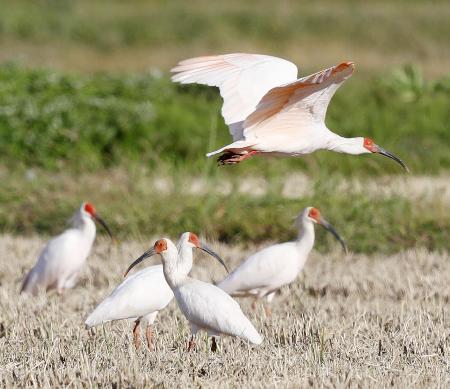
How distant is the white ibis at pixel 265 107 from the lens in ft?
20.9

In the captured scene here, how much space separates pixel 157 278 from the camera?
19.6 ft

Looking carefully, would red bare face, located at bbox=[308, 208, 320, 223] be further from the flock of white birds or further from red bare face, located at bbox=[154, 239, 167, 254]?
red bare face, located at bbox=[154, 239, 167, 254]

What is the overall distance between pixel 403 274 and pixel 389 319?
2.04 meters

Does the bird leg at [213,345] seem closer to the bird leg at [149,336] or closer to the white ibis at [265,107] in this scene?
the bird leg at [149,336]

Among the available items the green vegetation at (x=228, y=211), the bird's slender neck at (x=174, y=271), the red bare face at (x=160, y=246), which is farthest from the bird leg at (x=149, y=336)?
the green vegetation at (x=228, y=211)

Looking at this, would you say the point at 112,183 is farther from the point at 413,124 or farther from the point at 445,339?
the point at 445,339

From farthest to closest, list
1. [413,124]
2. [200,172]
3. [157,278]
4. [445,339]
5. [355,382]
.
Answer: [413,124]
[200,172]
[157,278]
[445,339]
[355,382]

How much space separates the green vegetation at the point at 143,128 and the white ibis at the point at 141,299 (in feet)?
17.9

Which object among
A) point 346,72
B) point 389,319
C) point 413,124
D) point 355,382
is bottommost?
point 413,124

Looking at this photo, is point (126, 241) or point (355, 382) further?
point (126, 241)

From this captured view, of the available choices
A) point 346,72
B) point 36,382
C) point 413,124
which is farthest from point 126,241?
point 413,124

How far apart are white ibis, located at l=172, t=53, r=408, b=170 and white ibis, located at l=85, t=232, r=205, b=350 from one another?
0.83m

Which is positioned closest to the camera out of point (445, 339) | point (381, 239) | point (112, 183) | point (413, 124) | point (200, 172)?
point (445, 339)

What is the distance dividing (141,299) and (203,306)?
2.10 ft
